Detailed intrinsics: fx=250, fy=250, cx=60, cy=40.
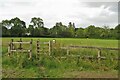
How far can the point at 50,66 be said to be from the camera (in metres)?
11.7

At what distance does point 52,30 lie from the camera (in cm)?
10350

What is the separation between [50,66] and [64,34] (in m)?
95.5

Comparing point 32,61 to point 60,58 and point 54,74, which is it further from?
point 54,74

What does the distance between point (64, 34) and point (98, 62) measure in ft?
311

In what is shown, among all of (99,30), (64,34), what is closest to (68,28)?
(64,34)

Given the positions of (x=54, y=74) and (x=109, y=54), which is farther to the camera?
(x=109, y=54)

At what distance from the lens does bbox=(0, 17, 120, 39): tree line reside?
278ft

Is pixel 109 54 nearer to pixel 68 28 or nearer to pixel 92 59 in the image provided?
pixel 92 59

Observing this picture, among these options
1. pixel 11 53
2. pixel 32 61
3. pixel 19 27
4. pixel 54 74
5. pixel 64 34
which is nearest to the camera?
pixel 54 74

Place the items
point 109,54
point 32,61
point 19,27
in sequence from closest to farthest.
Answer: point 32,61
point 109,54
point 19,27

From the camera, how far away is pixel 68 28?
11256 centimetres

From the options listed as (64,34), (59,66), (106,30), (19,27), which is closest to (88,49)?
(59,66)

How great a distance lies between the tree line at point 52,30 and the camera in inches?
3341

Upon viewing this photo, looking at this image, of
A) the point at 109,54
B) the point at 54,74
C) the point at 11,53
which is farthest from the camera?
the point at 11,53
